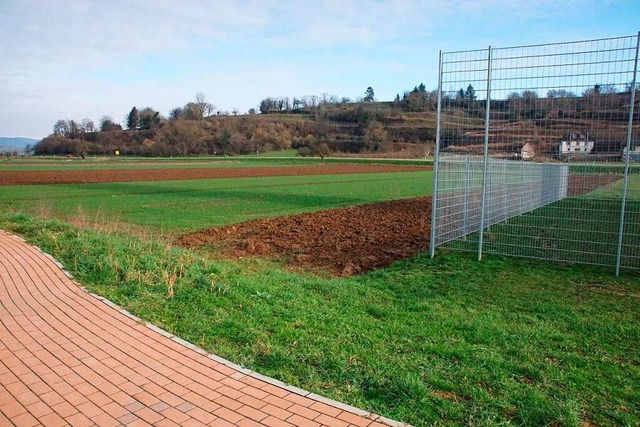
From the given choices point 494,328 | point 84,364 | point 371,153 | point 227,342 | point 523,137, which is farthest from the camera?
point 371,153

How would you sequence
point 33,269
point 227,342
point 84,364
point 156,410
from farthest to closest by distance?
point 33,269, point 227,342, point 84,364, point 156,410

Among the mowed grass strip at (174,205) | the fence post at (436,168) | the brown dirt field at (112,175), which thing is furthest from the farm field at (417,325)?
the brown dirt field at (112,175)

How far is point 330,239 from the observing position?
12102 millimetres

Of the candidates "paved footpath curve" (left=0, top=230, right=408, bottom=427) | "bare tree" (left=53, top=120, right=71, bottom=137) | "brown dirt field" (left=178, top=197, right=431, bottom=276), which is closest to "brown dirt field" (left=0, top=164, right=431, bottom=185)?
"brown dirt field" (left=178, top=197, right=431, bottom=276)

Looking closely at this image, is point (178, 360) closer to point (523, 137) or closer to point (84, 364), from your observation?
point (84, 364)

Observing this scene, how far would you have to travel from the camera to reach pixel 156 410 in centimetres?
354

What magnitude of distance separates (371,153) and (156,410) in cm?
10475

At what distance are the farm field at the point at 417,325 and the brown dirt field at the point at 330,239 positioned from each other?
0.77m

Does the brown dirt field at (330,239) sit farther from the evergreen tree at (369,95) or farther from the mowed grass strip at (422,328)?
the evergreen tree at (369,95)

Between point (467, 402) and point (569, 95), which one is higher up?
point (569, 95)

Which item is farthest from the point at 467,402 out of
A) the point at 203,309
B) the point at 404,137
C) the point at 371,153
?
the point at 404,137

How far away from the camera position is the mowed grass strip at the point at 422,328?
148 inches

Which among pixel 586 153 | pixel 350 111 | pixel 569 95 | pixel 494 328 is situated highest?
pixel 350 111

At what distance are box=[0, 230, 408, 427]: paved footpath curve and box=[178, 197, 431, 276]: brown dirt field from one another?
4.68 metres
